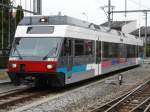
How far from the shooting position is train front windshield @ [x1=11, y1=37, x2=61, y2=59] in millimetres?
17859

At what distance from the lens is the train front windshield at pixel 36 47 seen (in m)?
17.9

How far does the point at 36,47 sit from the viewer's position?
18156mm

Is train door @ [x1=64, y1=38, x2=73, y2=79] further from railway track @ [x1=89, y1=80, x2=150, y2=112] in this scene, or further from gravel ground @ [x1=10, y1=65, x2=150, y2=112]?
railway track @ [x1=89, y1=80, x2=150, y2=112]

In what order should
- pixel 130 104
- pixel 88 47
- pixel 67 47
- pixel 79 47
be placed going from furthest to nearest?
pixel 88 47
pixel 79 47
pixel 67 47
pixel 130 104

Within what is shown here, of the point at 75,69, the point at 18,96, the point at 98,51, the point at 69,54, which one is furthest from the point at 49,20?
the point at 98,51

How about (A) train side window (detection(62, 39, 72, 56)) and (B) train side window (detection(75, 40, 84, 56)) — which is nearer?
(A) train side window (detection(62, 39, 72, 56))

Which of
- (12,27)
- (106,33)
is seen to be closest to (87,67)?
(106,33)

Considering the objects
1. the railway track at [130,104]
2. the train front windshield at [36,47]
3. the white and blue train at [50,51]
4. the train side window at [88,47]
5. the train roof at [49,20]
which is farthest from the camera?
the train side window at [88,47]

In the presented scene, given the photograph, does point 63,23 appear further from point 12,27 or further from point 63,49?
point 12,27

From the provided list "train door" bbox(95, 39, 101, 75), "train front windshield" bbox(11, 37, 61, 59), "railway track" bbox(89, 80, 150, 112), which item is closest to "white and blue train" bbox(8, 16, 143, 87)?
"train front windshield" bbox(11, 37, 61, 59)

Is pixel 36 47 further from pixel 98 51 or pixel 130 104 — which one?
pixel 98 51

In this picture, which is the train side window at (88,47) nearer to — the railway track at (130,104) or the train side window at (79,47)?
the train side window at (79,47)

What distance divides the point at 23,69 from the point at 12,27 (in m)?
21.7

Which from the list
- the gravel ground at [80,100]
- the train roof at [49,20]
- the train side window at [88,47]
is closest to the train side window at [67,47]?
the train roof at [49,20]
